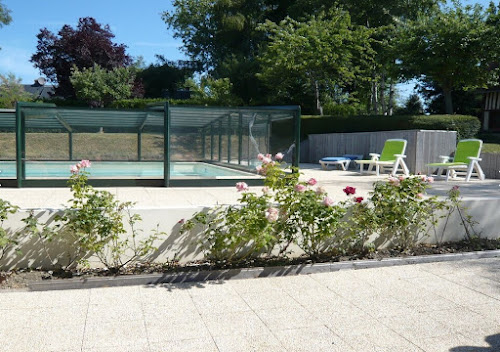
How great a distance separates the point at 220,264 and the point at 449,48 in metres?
14.9

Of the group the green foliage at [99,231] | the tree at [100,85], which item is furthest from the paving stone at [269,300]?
the tree at [100,85]

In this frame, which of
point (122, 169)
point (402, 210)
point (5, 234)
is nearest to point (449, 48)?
point (122, 169)

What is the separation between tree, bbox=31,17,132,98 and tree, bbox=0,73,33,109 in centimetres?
250

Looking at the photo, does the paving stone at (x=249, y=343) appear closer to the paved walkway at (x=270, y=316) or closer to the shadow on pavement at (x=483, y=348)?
the paved walkway at (x=270, y=316)

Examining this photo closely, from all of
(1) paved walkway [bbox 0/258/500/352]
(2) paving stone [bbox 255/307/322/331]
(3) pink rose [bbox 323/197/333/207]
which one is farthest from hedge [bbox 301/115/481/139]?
(2) paving stone [bbox 255/307/322/331]

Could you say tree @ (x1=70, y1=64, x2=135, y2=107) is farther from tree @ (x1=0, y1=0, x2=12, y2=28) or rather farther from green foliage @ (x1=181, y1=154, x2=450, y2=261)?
green foliage @ (x1=181, y1=154, x2=450, y2=261)

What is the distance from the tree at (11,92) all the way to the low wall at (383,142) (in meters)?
18.9

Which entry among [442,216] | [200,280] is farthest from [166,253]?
[442,216]

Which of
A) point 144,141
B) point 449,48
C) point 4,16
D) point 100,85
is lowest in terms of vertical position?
point 144,141

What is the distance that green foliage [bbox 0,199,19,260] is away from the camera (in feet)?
12.3

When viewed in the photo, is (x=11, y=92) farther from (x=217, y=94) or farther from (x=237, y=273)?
(x=237, y=273)

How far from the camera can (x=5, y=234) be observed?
385 centimetres

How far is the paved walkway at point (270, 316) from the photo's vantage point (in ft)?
9.18

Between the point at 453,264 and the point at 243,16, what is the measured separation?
1244 inches
